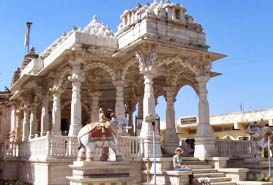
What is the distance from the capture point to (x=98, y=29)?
19.0m

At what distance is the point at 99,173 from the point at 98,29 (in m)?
9.38

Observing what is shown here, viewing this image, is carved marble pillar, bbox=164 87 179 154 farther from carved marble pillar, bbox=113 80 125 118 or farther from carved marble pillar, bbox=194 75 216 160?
carved marble pillar, bbox=113 80 125 118

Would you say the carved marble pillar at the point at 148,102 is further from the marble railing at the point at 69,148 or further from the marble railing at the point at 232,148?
the marble railing at the point at 232,148

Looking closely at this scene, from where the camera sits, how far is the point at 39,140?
52.2ft

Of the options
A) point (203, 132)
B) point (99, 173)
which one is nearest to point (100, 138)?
point (99, 173)

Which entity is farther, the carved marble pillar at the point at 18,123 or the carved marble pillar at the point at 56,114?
the carved marble pillar at the point at 18,123

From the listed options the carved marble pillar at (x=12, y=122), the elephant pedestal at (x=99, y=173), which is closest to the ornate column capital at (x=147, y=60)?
the elephant pedestal at (x=99, y=173)

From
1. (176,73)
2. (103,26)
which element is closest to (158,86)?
(176,73)

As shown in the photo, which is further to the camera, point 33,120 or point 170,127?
point 33,120

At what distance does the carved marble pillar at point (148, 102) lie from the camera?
50.8ft

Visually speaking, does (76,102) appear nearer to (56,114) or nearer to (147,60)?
(56,114)

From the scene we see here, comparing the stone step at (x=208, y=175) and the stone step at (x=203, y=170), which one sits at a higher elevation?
the stone step at (x=203, y=170)

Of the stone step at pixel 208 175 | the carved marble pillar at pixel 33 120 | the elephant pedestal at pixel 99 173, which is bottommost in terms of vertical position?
the stone step at pixel 208 175

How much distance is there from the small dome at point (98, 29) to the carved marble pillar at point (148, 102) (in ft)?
10.7
